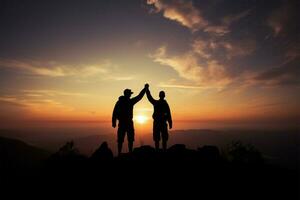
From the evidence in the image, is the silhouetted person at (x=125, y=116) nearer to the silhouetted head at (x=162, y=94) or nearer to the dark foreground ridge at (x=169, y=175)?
the dark foreground ridge at (x=169, y=175)

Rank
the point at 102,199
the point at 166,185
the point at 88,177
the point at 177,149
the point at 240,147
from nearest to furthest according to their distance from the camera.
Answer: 1. the point at 102,199
2. the point at 166,185
3. the point at 88,177
4. the point at 177,149
5. the point at 240,147

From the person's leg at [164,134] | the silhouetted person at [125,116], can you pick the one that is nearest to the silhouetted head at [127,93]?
the silhouetted person at [125,116]

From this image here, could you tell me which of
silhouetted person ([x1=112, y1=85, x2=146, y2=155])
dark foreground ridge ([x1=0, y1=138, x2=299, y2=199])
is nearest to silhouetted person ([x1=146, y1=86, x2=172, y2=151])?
dark foreground ridge ([x1=0, y1=138, x2=299, y2=199])

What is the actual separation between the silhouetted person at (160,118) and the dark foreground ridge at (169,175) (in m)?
1.12

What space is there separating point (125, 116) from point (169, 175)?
212 inches

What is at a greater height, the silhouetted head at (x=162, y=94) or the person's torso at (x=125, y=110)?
the silhouetted head at (x=162, y=94)

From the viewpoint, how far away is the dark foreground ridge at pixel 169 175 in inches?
419

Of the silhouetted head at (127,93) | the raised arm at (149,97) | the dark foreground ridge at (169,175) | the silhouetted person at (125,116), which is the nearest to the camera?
the dark foreground ridge at (169,175)

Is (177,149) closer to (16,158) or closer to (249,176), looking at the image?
(249,176)

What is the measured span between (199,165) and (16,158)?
136m

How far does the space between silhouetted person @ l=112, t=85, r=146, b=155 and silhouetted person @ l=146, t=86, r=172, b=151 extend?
5.78ft

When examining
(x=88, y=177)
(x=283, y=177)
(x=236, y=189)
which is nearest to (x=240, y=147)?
(x=283, y=177)

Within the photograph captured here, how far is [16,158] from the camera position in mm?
117062

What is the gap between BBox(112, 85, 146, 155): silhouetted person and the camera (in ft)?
48.0
